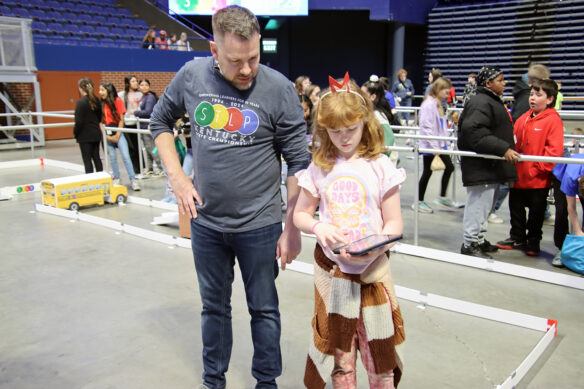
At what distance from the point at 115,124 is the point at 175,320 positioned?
193 inches

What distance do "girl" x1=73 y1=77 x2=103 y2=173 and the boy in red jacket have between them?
5125mm

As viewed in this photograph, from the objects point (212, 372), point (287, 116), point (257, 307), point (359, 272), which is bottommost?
point (212, 372)

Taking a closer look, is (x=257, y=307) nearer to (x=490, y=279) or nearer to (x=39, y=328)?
(x=39, y=328)

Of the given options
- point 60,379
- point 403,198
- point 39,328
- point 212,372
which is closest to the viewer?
point 212,372

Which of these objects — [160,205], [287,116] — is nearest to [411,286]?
[287,116]

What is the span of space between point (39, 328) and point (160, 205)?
3154mm

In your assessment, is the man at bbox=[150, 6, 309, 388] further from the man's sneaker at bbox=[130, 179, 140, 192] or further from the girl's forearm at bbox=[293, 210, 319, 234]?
the man's sneaker at bbox=[130, 179, 140, 192]

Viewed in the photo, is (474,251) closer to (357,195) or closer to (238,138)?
(357,195)

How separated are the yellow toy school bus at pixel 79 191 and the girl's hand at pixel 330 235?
199 inches

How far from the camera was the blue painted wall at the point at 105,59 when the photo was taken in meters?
13.8

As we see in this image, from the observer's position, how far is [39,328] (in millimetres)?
3205

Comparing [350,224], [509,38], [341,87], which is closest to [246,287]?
[350,224]

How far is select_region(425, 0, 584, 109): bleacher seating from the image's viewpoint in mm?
15258

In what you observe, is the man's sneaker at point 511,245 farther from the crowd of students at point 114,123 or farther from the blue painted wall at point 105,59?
the blue painted wall at point 105,59
